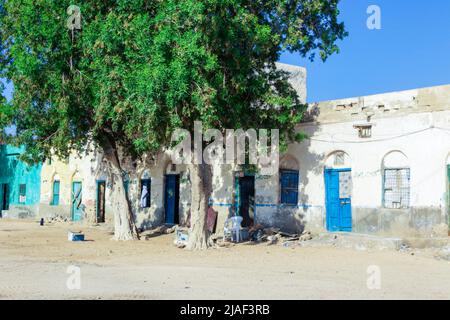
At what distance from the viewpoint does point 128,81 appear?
49.1 ft

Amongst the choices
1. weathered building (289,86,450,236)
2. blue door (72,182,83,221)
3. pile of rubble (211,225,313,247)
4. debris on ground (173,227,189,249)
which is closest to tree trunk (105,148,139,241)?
debris on ground (173,227,189,249)

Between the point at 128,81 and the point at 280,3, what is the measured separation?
16.8 feet

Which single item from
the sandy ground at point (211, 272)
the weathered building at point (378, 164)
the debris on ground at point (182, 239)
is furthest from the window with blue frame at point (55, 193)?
the weathered building at point (378, 164)

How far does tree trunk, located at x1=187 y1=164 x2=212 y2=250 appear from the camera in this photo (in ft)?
55.6

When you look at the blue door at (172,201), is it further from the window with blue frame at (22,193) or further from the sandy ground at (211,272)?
the window with blue frame at (22,193)

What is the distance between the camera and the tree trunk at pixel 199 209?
17.0 metres

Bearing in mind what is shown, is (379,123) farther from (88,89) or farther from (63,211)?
(63,211)

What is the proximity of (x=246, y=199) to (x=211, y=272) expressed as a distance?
1042cm

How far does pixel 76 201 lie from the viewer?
102ft

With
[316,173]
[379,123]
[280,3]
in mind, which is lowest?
[316,173]

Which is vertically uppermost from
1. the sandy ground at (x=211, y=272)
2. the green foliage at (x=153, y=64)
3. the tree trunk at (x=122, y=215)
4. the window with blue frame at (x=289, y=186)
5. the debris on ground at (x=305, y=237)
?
the green foliage at (x=153, y=64)

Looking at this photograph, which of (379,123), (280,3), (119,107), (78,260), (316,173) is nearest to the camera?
(78,260)

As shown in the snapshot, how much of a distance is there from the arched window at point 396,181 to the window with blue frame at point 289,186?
3.58 metres
